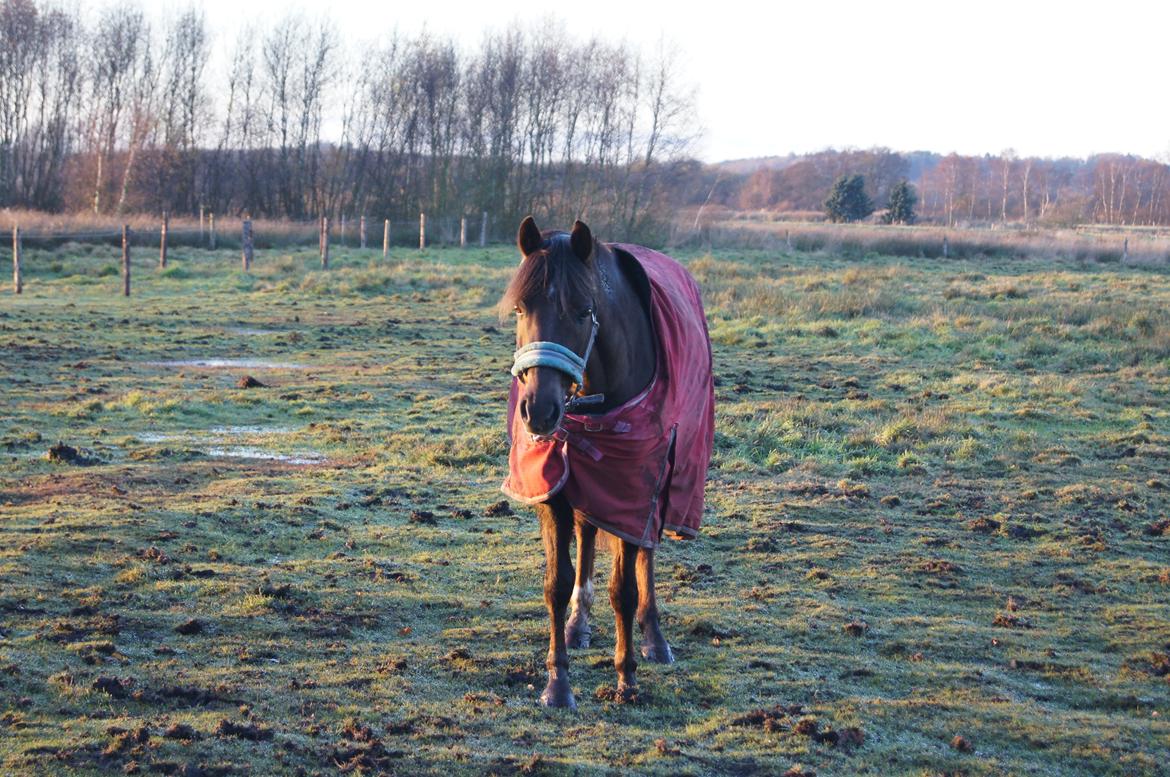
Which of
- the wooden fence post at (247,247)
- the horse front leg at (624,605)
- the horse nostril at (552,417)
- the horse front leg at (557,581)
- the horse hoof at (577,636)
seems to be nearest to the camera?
the horse nostril at (552,417)

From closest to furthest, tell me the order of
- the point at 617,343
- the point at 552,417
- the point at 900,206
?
1. the point at 552,417
2. the point at 617,343
3. the point at 900,206

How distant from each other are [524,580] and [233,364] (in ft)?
29.3

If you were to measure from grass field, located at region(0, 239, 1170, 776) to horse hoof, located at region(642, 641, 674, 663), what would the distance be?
3.6 inches

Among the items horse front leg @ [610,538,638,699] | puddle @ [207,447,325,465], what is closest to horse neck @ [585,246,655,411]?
horse front leg @ [610,538,638,699]

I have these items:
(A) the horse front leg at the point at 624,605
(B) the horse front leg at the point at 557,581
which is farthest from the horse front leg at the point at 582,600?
(B) the horse front leg at the point at 557,581

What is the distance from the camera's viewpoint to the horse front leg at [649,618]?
4.74 m

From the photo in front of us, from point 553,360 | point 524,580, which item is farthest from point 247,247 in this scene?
point 553,360

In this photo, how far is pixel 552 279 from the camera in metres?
3.85

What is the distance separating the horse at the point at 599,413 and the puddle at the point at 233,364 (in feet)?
31.1

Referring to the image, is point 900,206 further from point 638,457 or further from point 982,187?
point 638,457

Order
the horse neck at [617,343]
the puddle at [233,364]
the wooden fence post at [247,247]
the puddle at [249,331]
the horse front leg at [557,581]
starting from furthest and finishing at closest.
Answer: the wooden fence post at [247,247], the puddle at [249,331], the puddle at [233,364], the horse front leg at [557,581], the horse neck at [617,343]

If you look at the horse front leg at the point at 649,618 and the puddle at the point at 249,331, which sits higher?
the puddle at the point at 249,331

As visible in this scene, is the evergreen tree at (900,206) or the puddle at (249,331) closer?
the puddle at (249,331)

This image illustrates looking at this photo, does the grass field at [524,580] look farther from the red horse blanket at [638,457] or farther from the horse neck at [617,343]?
the horse neck at [617,343]
